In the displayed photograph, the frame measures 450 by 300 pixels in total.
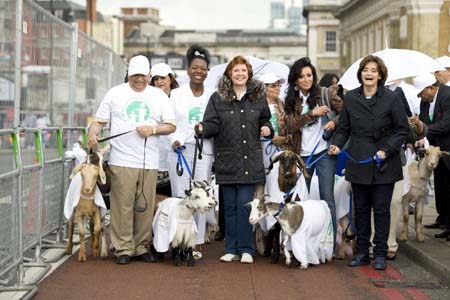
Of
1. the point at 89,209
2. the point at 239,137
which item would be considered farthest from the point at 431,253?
the point at 89,209

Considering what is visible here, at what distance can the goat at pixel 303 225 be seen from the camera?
10.6m

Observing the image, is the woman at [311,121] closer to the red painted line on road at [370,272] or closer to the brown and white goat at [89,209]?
the red painted line on road at [370,272]

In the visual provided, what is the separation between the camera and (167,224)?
36.0 feet

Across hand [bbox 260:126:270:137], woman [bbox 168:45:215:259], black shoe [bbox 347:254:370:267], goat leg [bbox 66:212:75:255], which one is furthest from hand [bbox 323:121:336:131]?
goat leg [bbox 66:212:75:255]

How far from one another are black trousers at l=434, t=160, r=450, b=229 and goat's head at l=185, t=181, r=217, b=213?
3411 millimetres

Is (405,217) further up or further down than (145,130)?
further down

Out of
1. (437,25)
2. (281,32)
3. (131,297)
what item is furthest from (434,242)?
(281,32)

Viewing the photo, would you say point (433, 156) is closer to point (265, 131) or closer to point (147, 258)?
point (265, 131)

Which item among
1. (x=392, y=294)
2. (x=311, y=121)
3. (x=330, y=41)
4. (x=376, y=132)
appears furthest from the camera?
(x=330, y=41)

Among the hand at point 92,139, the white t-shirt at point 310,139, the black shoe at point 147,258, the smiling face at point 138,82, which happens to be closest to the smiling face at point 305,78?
the white t-shirt at point 310,139

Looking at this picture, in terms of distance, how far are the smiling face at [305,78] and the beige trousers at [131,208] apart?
1926mm

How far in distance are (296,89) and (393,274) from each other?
7.91 ft

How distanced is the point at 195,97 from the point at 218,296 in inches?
127

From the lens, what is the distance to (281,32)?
17688 centimetres
